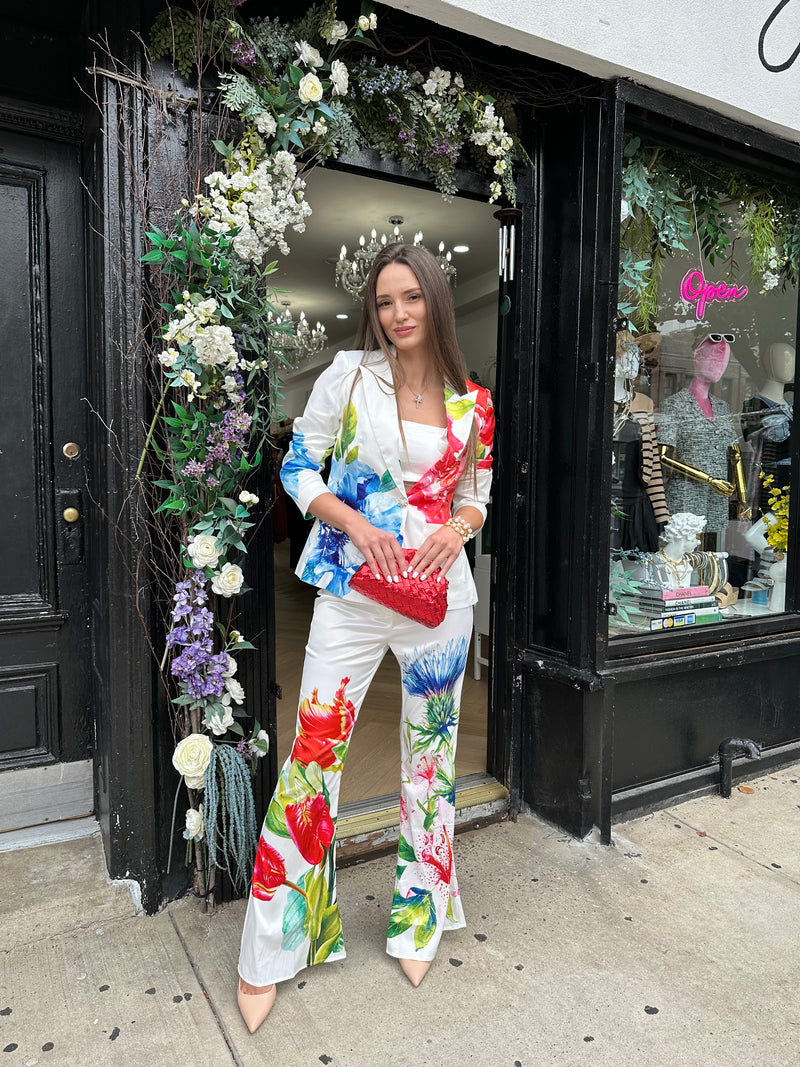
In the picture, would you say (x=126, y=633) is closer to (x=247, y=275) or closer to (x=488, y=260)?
(x=247, y=275)

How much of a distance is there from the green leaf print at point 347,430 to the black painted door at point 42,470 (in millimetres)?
1237

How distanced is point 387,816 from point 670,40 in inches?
117

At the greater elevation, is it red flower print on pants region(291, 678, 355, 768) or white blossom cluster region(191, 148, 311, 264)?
white blossom cluster region(191, 148, 311, 264)

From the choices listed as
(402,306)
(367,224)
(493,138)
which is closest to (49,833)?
(402,306)

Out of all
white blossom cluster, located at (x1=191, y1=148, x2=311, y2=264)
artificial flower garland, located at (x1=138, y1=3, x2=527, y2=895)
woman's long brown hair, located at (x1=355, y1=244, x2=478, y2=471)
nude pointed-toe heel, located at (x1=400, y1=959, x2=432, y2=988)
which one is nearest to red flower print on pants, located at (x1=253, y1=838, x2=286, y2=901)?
artificial flower garland, located at (x1=138, y1=3, x2=527, y2=895)

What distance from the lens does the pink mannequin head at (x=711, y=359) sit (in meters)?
3.36

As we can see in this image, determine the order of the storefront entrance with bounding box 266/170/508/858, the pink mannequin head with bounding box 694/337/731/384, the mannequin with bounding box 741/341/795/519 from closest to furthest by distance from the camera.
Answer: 1. the storefront entrance with bounding box 266/170/508/858
2. the pink mannequin head with bounding box 694/337/731/384
3. the mannequin with bounding box 741/341/795/519

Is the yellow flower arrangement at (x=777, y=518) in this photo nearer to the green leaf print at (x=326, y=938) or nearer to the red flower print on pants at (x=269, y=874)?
the green leaf print at (x=326, y=938)

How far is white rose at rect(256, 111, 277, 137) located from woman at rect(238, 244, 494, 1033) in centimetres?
56

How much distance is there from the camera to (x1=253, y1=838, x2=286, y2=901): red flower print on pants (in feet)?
5.99

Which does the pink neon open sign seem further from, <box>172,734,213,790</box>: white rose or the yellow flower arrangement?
<box>172,734,213,790</box>: white rose

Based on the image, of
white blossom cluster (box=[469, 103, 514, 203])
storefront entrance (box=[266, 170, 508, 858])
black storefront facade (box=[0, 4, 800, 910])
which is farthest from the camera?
storefront entrance (box=[266, 170, 508, 858])

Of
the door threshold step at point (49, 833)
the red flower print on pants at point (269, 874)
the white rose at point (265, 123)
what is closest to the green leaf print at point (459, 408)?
the white rose at point (265, 123)

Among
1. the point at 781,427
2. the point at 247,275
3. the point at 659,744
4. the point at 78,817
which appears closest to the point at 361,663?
the point at 247,275
